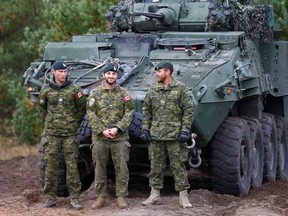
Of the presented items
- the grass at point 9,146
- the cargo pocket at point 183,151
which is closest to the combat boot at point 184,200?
the cargo pocket at point 183,151

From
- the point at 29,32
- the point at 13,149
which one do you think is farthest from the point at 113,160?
the point at 13,149

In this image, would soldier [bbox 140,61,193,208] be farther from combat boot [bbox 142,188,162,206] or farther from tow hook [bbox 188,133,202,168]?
tow hook [bbox 188,133,202,168]

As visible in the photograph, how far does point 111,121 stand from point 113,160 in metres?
0.49

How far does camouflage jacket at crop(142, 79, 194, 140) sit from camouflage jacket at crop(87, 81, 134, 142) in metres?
0.25

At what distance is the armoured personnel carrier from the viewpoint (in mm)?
11695

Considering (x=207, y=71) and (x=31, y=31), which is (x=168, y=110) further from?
(x=31, y=31)

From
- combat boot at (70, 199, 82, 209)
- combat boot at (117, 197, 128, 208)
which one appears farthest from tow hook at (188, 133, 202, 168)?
combat boot at (70, 199, 82, 209)

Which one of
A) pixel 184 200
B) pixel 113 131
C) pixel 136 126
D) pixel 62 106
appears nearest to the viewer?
pixel 113 131

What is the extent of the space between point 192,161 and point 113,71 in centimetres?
197

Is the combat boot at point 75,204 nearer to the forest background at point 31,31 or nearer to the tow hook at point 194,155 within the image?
the tow hook at point 194,155

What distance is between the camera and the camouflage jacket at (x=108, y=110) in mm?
10727

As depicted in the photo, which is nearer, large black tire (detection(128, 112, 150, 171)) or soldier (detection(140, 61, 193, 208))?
soldier (detection(140, 61, 193, 208))

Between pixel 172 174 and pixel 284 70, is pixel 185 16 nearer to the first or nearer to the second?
pixel 284 70

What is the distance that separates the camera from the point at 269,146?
46.3 feet
